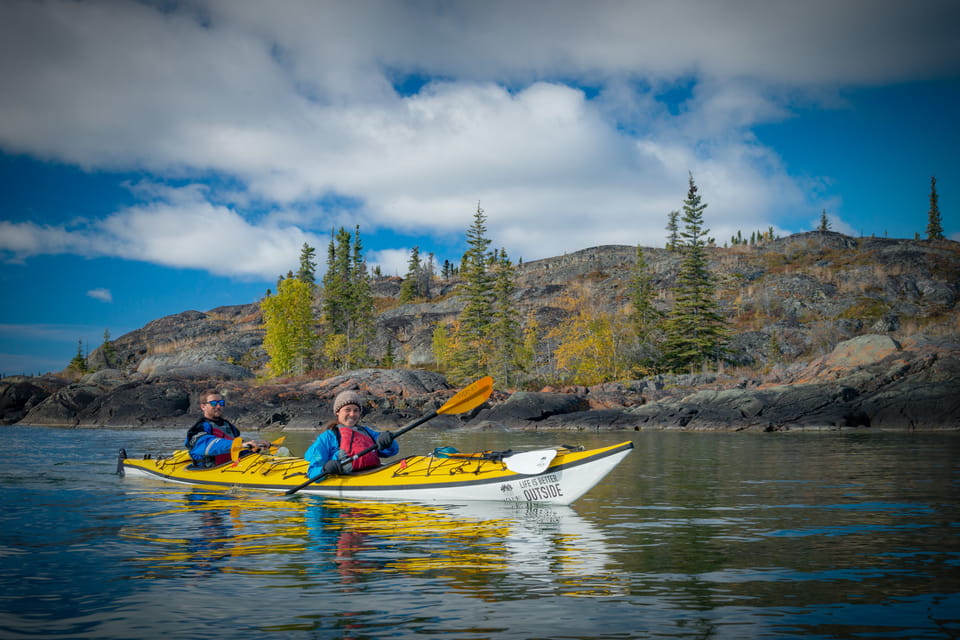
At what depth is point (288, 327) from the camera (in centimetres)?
5528

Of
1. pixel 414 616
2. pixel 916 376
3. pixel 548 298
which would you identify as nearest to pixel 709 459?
pixel 414 616

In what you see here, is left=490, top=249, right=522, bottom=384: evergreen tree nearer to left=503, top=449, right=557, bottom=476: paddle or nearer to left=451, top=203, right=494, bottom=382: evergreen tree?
left=451, top=203, right=494, bottom=382: evergreen tree

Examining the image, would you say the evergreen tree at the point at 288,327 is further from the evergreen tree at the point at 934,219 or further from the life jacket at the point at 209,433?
the evergreen tree at the point at 934,219

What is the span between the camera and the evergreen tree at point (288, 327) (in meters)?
54.6

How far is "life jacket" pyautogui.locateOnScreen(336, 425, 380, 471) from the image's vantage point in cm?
977

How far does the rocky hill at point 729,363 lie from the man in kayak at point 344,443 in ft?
73.8

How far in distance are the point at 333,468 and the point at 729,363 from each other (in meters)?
44.6

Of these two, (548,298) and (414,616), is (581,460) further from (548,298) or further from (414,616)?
(548,298)

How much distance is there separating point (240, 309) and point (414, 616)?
120 meters

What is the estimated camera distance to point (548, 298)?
3344 inches

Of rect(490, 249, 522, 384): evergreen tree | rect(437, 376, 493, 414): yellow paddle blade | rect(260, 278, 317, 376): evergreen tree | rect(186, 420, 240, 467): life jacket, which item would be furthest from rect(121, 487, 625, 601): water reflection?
rect(260, 278, 317, 376): evergreen tree

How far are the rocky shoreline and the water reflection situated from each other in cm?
2261

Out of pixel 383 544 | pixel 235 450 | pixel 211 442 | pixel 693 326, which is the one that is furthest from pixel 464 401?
pixel 693 326

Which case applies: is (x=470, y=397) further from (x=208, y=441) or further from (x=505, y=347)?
(x=505, y=347)
